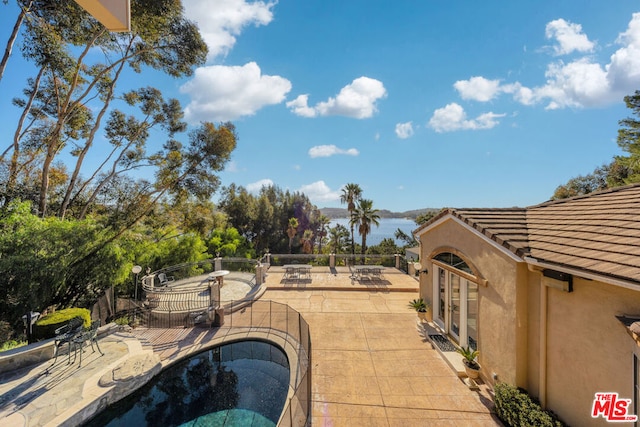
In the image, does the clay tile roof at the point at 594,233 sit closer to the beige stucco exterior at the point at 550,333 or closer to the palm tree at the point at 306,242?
the beige stucco exterior at the point at 550,333

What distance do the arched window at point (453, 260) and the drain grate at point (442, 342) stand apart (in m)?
2.49

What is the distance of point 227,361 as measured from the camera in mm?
8391

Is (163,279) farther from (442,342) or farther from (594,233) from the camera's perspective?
(594,233)

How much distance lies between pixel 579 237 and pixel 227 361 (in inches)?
395

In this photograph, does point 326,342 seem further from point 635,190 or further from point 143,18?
point 143,18

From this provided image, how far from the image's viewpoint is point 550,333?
4.98m

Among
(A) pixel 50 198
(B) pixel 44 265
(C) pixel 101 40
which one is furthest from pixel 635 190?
(A) pixel 50 198

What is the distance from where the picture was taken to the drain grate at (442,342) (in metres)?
7.88

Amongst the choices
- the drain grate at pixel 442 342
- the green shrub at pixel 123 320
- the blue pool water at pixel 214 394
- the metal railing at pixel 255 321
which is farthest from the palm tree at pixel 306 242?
the drain grate at pixel 442 342

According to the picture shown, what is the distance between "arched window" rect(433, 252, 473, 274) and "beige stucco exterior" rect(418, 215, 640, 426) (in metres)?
0.41

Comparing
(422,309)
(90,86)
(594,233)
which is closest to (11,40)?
(90,86)

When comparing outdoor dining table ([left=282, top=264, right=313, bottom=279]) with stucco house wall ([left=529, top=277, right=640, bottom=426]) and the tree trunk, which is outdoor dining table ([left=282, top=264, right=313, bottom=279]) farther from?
the tree trunk
